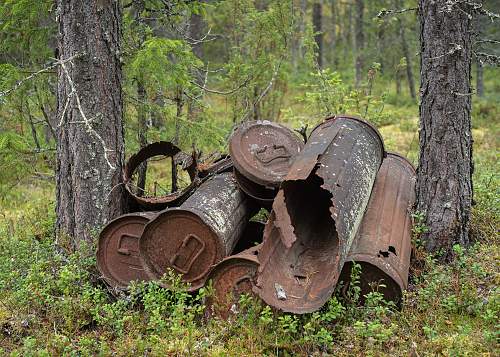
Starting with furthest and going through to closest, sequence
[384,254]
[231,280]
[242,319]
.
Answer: [384,254] < [231,280] < [242,319]

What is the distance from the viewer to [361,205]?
514 cm

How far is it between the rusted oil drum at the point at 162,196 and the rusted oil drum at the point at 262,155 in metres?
0.55

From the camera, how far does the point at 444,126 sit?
18.0 feet

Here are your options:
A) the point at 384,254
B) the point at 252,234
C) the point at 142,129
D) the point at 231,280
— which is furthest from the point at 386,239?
the point at 142,129

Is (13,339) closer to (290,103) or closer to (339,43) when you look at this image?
(290,103)

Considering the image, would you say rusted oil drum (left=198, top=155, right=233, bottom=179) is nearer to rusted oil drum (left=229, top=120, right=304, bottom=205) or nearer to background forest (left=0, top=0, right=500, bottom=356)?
rusted oil drum (left=229, top=120, right=304, bottom=205)

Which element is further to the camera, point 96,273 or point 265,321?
point 96,273

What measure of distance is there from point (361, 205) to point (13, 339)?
3.36m

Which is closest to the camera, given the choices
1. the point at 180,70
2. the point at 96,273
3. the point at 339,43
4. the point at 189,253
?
the point at 189,253

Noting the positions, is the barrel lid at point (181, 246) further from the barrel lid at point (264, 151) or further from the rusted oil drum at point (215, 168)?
the rusted oil drum at point (215, 168)

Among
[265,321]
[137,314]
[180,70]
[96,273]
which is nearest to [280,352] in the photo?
[265,321]

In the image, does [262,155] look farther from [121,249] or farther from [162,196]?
[121,249]

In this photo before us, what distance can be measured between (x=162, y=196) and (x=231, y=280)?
5.86 ft

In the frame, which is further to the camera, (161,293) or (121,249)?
(121,249)
